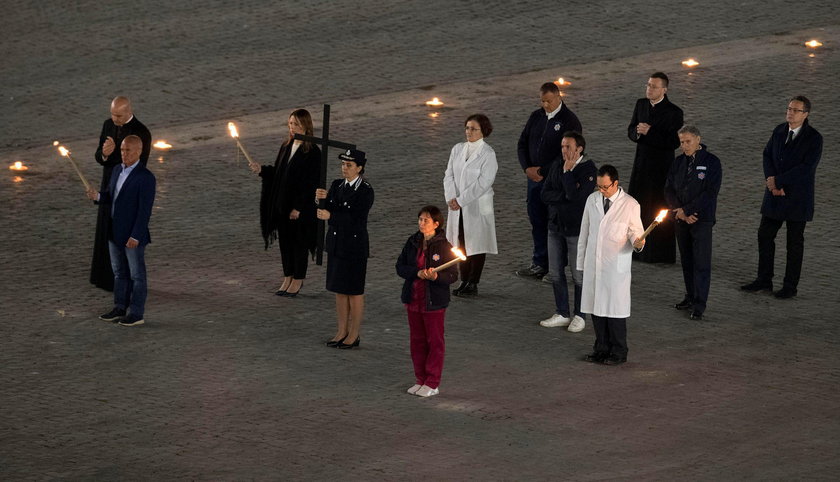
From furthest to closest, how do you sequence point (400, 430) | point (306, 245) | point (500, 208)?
point (500, 208), point (306, 245), point (400, 430)

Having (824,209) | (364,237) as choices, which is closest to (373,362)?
(364,237)

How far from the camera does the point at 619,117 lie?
66.5 feet

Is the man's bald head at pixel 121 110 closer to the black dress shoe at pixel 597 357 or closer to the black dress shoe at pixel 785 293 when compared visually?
the black dress shoe at pixel 597 357

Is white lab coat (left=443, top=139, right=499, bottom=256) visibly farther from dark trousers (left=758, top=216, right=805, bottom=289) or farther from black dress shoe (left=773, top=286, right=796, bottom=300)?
black dress shoe (left=773, top=286, right=796, bottom=300)

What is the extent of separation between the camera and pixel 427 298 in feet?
38.8

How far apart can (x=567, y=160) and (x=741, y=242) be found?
3.29 m

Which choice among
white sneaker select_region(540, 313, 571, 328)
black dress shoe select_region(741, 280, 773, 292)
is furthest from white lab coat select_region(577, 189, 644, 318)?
black dress shoe select_region(741, 280, 773, 292)

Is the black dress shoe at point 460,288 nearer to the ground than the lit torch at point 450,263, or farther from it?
nearer to the ground

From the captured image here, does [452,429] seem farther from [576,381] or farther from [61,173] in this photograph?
[61,173]

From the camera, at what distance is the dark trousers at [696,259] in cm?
1393

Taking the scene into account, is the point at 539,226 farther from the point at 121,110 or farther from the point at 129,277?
the point at 121,110

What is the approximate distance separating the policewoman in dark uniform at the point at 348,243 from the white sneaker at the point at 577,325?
1973 mm

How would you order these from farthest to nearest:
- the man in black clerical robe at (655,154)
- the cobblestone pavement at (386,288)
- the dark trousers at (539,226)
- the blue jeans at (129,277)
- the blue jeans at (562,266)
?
the man in black clerical robe at (655,154) < the dark trousers at (539,226) < the blue jeans at (562,266) < the blue jeans at (129,277) < the cobblestone pavement at (386,288)

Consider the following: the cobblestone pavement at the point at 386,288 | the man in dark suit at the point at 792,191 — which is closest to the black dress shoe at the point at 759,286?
the man in dark suit at the point at 792,191
